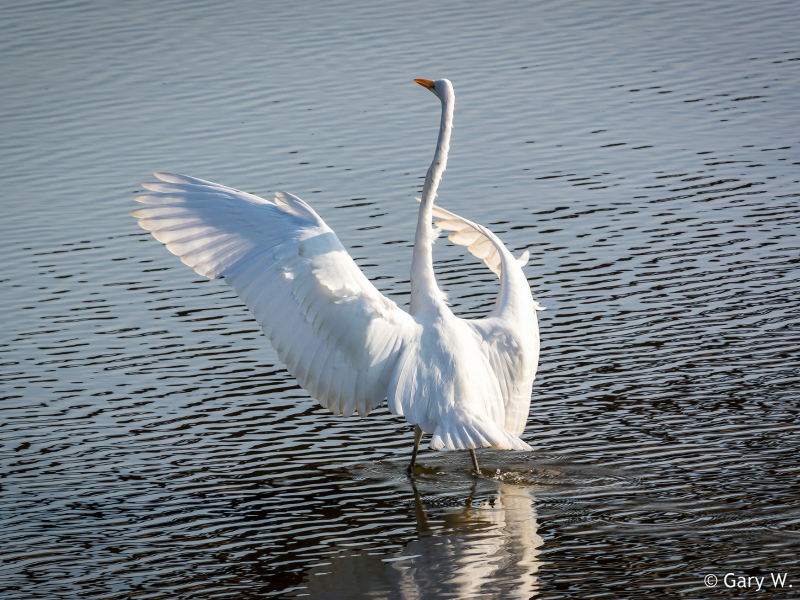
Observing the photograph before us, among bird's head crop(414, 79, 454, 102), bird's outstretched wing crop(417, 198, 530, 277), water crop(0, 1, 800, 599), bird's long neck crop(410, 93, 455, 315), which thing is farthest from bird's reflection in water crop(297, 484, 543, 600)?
bird's head crop(414, 79, 454, 102)

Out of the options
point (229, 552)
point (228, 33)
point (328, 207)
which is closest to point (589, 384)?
point (229, 552)

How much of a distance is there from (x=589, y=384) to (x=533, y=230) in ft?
14.4

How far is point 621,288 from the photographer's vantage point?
11.9 metres

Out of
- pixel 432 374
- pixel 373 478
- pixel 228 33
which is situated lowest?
pixel 373 478

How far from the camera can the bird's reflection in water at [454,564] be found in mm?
6578

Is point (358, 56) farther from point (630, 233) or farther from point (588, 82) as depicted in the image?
point (630, 233)

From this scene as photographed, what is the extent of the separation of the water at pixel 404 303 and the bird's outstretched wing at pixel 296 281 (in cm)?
94

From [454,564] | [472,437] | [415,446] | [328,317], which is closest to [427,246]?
[328,317]

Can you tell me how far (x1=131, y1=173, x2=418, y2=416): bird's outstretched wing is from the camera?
25.3 feet

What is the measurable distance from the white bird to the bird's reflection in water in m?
0.56

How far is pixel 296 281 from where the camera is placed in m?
7.68

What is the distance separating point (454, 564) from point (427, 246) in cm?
266

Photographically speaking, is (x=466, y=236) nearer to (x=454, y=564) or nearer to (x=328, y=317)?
(x=328, y=317)

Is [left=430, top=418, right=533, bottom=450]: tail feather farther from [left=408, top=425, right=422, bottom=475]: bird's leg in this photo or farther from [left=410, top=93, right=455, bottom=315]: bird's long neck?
[left=410, top=93, right=455, bottom=315]: bird's long neck
